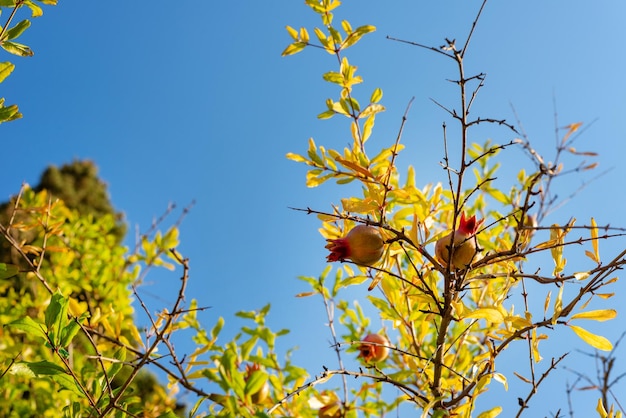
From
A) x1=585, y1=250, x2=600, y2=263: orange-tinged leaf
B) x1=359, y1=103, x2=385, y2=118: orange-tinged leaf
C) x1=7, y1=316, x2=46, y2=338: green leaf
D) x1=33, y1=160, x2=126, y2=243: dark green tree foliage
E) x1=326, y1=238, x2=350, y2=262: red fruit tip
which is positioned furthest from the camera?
x1=33, y1=160, x2=126, y2=243: dark green tree foliage

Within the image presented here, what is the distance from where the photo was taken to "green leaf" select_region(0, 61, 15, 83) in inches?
44.8

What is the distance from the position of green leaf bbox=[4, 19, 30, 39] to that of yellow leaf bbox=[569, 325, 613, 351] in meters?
1.37

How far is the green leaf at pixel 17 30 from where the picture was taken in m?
1.21

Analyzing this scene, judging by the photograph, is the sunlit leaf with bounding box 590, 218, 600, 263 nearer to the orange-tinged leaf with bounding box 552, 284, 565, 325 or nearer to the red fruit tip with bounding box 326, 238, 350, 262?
the orange-tinged leaf with bounding box 552, 284, 565, 325

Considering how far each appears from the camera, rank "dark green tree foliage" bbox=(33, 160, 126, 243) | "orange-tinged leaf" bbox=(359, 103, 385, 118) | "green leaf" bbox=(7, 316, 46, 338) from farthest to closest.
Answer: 1. "dark green tree foliage" bbox=(33, 160, 126, 243)
2. "orange-tinged leaf" bbox=(359, 103, 385, 118)
3. "green leaf" bbox=(7, 316, 46, 338)

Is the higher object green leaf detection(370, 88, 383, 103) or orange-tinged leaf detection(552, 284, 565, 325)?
green leaf detection(370, 88, 383, 103)

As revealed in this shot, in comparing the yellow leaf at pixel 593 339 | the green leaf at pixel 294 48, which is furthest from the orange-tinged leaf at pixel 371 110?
the yellow leaf at pixel 593 339

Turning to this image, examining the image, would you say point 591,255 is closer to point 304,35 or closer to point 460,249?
point 460,249

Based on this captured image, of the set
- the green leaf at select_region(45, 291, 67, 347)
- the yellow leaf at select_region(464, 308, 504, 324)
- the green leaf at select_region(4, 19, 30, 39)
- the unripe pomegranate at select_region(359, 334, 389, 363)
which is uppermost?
the green leaf at select_region(4, 19, 30, 39)

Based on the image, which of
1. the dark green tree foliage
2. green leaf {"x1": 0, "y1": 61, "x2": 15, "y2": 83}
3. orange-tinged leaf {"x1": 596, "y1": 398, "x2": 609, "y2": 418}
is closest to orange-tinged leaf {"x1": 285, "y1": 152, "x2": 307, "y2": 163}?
green leaf {"x1": 0, "y1": 61, "x2": 15, "y2": 83}

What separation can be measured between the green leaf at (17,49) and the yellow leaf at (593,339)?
133cm

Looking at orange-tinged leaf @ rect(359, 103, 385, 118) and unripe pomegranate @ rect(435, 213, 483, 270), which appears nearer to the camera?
unripe pomegranate @ rect(435, 213, 483, 270)

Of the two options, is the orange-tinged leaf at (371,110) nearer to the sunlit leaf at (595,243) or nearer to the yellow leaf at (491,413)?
the sunlit leaf at (595,243)

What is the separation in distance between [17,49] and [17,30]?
43mm
